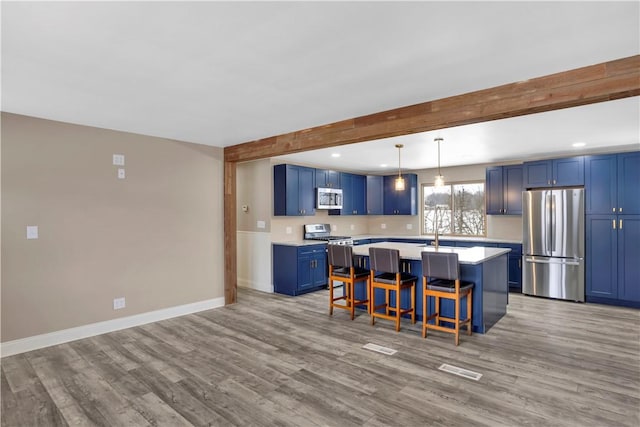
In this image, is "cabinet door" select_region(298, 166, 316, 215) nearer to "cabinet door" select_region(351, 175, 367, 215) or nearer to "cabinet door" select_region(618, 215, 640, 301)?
"cabinet door" select_region(351, 175, 367, 215)

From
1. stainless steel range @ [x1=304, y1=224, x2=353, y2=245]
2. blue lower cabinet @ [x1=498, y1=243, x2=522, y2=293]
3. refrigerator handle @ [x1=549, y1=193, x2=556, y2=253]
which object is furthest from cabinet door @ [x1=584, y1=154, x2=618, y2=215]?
stainless steel range @ [x1=304, y1=224, x2=353, y2=245]

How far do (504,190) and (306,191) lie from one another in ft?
12.0

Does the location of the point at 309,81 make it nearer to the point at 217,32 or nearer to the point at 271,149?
the point at 217,32

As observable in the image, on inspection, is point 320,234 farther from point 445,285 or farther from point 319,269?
point 445,285

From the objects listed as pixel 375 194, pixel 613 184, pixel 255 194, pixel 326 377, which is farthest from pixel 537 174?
pixel 326 377

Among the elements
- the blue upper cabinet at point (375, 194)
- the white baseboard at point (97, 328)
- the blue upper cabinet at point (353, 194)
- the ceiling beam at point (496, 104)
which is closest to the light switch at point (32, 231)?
the white baseboard at point (97, 328)

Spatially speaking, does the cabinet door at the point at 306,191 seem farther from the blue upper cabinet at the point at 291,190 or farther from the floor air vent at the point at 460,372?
the floor air vent at the point at 460,372

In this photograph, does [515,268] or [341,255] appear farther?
[515,268]

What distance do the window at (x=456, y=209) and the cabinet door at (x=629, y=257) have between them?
2.18 metres

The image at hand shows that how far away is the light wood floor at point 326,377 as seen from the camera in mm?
2461

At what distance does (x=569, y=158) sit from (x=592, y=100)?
3.80 m

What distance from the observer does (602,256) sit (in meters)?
5.45

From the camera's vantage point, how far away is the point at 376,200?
8125 millimetres

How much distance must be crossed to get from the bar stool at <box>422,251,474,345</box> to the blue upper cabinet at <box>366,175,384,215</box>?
402cm
